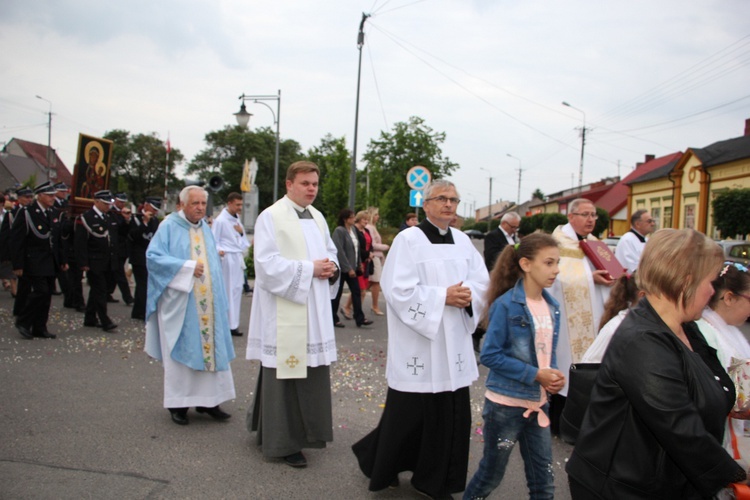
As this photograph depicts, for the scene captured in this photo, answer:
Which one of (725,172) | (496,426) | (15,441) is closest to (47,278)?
(15,441)

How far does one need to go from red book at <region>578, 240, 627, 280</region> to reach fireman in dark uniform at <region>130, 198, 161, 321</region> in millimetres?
7491

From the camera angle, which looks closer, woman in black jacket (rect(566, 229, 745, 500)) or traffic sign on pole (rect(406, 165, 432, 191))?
woman in black jacket (rect(566, 229, 745, 500))

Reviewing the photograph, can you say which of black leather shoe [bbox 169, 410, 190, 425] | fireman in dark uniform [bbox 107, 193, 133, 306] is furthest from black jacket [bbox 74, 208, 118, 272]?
black leather shoe [bbox 169, 410, 190, 425]

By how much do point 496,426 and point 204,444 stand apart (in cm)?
251

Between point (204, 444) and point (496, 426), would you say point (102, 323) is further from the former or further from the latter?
point (496, 426)

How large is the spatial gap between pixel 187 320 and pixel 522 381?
3.12m

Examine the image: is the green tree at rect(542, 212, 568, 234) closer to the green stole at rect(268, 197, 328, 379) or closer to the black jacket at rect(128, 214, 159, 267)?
the black jacket at rect(128, 214, 159, 267)

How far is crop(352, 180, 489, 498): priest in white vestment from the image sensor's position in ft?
12.1

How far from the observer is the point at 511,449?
10.4 feet

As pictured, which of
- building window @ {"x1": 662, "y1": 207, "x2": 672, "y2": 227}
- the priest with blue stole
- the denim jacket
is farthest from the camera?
building window @ {"x1": 662, "y1": 207, "x2": 672, "y2": 227}

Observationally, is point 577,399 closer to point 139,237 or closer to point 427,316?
point 427,316

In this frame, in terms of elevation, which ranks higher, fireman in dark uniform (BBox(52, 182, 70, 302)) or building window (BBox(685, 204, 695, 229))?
building window (BBox(685, 204, 695, 229))

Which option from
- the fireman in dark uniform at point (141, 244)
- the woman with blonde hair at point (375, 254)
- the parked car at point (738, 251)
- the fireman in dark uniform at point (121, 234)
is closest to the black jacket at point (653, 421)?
the woman with blonde hair at point (375, 254)

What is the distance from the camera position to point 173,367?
5.07 m
